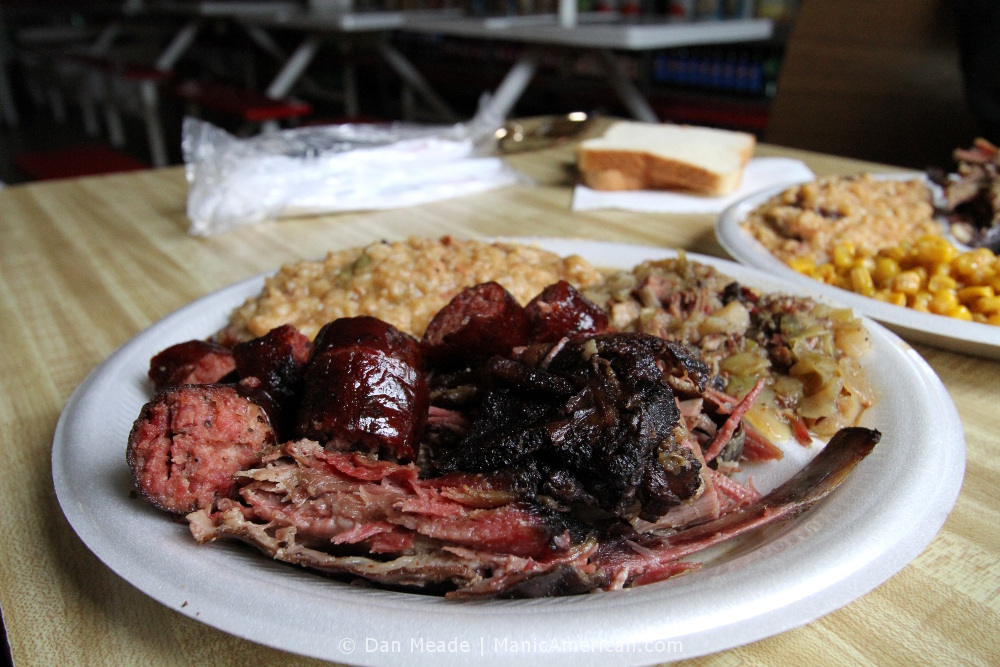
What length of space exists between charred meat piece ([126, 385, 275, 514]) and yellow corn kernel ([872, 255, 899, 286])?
1.89 metres

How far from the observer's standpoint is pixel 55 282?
254 cm

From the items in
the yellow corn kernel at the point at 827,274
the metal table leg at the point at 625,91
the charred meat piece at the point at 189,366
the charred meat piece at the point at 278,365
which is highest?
the charred meat piece at the point at 278,365

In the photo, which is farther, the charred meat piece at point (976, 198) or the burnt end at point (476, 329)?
the charred meat piece at point (976, 198)

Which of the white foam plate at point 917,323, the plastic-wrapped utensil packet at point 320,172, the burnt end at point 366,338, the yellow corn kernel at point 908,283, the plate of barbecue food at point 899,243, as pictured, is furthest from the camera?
the plastic-wrapped utensil packet at point 320,172

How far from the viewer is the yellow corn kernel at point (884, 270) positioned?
216 cm

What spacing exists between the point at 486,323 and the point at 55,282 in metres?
1.91

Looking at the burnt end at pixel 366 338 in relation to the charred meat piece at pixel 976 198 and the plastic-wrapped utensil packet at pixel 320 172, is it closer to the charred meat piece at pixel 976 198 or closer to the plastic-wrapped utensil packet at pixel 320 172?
the plastic-wrapped utensil packet at pixel 320 172

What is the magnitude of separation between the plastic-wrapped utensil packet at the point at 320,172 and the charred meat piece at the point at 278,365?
1.75 m

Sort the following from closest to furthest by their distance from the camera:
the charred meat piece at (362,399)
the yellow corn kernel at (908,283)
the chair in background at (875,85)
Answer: the charred meat piece at (362,399), the yellow corn kernel at (908,283), the chair in background at (875,85)

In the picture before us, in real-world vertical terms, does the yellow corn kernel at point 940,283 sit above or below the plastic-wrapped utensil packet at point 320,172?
above

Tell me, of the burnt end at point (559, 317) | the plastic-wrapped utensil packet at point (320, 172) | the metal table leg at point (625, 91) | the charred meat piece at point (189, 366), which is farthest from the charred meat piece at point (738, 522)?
the metal table leg at point (625, 91)

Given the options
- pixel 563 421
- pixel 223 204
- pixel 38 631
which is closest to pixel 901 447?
pixel 563 421

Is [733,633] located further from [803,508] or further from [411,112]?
Result: [411,112]

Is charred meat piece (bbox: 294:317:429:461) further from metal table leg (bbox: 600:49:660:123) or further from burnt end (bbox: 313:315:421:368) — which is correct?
metal table leg (bbox: 600:49:660:123)
